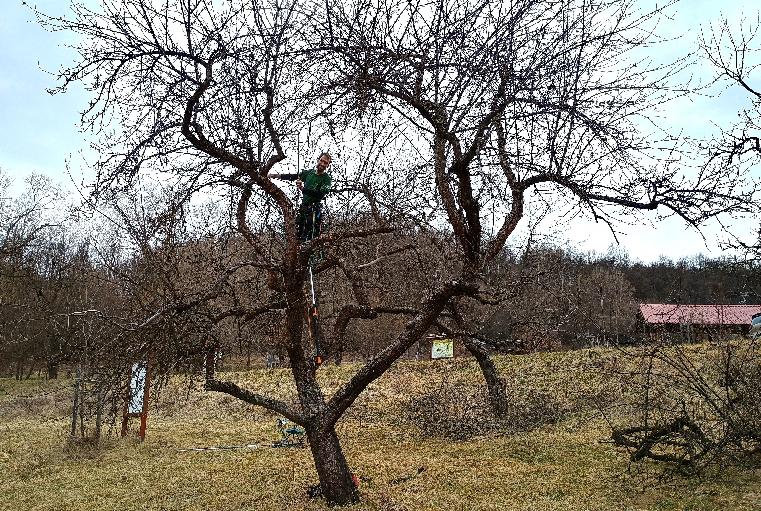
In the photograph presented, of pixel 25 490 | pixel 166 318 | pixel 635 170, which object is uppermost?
pixel 635 170

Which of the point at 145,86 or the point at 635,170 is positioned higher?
A: the point at 145,86

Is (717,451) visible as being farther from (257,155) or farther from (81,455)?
(81,455)

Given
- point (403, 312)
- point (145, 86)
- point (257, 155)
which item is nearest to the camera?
point (145, 86)

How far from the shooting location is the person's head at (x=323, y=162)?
531 centimetres

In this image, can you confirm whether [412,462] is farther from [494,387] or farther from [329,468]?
[494,387]

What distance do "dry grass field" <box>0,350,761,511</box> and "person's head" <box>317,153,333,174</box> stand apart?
2.15m

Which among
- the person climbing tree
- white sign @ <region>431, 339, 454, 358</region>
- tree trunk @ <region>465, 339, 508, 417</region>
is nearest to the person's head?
the person climbing tree

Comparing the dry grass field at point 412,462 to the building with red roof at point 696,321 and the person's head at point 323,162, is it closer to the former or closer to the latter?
the building with red roof at point 696,321

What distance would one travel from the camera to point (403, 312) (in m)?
6.25

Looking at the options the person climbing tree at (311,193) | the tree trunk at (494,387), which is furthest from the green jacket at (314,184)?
the tree trunk at (494,387)

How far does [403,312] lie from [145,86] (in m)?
3.02

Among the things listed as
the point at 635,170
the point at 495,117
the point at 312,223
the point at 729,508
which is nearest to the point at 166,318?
the point at 312,223

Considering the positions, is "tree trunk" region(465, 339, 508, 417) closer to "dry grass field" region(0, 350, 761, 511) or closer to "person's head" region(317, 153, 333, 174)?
"dry grass field" region(0, 350, 761, 511)

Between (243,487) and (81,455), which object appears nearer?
(243,487)
